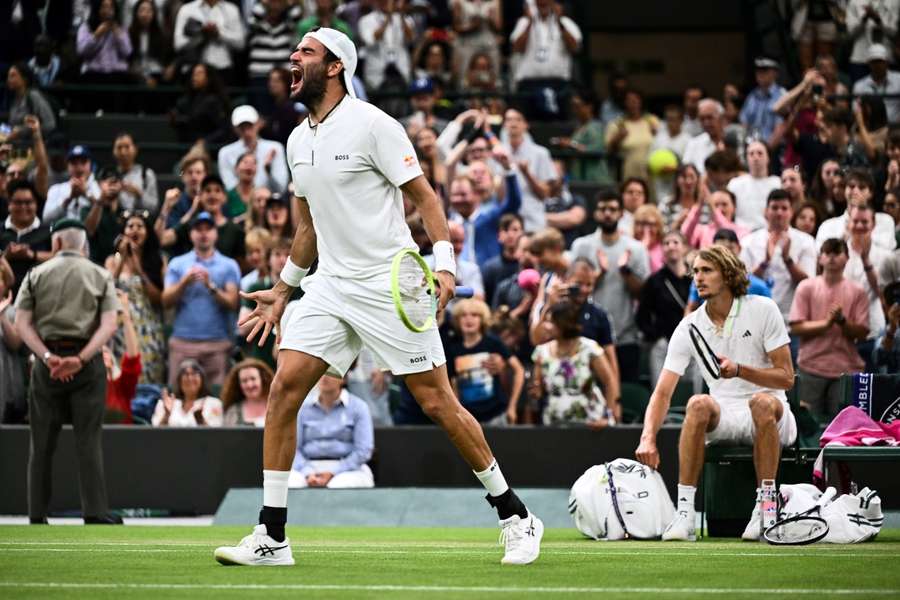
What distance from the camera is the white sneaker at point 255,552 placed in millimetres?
7238

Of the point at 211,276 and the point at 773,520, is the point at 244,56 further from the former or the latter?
the point at 773,520

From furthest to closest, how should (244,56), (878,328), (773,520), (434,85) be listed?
(244,56) → (434,85) → (878,328) → (773,520)

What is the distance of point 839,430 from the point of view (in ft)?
32.6

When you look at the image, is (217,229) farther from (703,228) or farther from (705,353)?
(705,353)

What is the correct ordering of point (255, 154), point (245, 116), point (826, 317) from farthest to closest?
1. point (255, 154)
2. point (245, 116)
3. point (826, 317)

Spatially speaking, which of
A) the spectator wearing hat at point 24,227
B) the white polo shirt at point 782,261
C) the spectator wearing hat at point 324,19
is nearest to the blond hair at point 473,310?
the white polo shirt at point 782,261

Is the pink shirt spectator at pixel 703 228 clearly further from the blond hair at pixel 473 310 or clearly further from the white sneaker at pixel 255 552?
the white sneaker at pixel 255 552

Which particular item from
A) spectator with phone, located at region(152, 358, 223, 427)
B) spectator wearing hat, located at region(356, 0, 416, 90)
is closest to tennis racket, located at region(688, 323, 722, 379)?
spectator with phone, located at region(152, 358, 223, 427)

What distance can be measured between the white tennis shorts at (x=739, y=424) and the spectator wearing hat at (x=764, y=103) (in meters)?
8.86

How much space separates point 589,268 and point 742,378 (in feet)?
14.1

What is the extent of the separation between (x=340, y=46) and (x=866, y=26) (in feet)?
41.8

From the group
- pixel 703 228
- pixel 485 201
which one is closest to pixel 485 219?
pixel 485 201

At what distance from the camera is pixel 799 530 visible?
9.09m

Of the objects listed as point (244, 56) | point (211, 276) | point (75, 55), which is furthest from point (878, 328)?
point (75, 55)
